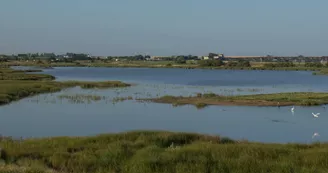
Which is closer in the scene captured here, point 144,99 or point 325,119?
point 325,119

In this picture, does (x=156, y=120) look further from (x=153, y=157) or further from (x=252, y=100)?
(x=153, y=157)

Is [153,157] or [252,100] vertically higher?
[153,157]

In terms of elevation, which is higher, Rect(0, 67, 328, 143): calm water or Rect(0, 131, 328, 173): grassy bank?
Rect(0, 131, 328, 173): grassy bank

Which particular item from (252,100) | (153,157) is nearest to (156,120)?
(252,100)

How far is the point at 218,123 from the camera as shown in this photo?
30312 millimetres

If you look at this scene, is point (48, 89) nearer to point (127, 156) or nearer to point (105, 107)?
point (105, 107)

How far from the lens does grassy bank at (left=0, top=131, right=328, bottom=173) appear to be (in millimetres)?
12172

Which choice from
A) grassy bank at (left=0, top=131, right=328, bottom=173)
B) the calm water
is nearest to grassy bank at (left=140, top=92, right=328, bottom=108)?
the calm water

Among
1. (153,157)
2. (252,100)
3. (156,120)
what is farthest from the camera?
(252,100)

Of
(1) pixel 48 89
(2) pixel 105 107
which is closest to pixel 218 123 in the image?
(2) pixel 105 107

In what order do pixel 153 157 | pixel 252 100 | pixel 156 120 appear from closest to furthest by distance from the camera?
pixel 153 157 → pixel 156 120 → pixel 252 100

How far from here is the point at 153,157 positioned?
13.0 metres

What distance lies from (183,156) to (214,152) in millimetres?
1056

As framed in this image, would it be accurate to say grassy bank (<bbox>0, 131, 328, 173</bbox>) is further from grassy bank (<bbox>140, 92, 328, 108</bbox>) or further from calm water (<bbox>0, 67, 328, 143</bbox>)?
grassy bank (<bbox>140, 92, 328, 108</bbox>)
